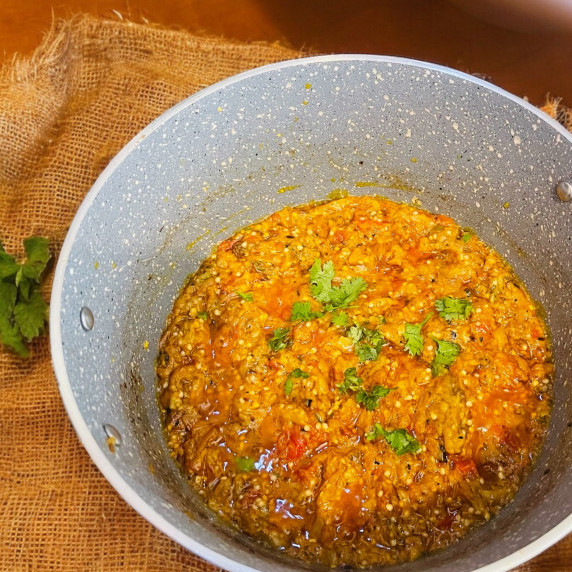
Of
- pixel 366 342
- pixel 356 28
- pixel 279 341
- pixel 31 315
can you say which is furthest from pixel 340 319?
pixel 356 28

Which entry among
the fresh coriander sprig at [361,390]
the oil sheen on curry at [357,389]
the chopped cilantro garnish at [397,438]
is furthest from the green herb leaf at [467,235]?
the chopped cilantro garnish at [397,438]

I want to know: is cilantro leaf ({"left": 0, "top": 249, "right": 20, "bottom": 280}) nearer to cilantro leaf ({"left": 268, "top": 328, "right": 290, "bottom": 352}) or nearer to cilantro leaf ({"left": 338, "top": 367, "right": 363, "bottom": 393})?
cilantro leaf ({"left": 268, "top": 328, "right": 290, "bottom": 352})

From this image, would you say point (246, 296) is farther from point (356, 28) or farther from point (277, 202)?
point (356, 28)

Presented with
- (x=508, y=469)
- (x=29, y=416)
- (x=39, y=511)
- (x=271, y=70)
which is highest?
(x=271, y=70)

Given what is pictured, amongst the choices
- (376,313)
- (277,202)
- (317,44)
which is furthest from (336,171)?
(317,44)

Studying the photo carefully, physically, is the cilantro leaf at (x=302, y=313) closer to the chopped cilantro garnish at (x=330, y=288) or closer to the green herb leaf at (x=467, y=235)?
the chopped cilantro garnish at (x=330, y=288)

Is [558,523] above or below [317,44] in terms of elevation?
below

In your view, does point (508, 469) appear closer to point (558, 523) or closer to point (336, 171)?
point (558, 523)
